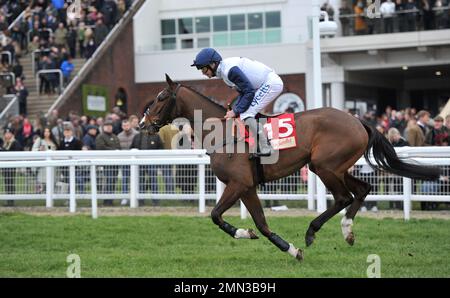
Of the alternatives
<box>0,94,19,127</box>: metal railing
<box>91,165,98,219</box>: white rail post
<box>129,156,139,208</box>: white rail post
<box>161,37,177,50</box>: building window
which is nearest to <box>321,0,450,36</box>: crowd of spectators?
<box>161,37,177,50</box>: building window

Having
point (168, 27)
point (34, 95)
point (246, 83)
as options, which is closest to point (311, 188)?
point (246, 83)

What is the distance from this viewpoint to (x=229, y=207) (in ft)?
29.0

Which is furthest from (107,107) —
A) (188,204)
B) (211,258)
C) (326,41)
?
(211,258)

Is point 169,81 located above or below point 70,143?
above

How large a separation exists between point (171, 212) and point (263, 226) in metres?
5.02

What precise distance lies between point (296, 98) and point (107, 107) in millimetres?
6496

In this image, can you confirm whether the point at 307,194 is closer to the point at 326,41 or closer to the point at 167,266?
the point at 167,266

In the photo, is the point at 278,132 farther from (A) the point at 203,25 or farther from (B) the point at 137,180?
(A) the point at 203,25

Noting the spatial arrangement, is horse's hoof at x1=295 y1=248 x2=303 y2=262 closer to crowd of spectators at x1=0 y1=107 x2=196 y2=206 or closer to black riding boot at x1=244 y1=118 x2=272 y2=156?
black riding boot at x1=244 y1=118 x2=272 y2=156

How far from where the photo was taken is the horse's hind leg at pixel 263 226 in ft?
28.1

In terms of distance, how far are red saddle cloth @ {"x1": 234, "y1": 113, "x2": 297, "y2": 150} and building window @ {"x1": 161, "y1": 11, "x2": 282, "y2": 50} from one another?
22.2 metres

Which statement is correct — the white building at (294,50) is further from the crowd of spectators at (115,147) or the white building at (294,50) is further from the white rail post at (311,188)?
the white rail post at (311,188)

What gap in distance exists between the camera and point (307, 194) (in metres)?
13.5
